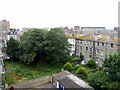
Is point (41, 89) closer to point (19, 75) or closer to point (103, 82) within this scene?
point (19, 75)

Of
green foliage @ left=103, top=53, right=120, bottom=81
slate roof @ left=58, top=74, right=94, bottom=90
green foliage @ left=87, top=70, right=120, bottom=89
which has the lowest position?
slate roof @ left=58, top=74, right=94, bottom=90

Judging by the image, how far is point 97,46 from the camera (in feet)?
50.4

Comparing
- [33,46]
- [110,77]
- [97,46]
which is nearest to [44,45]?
[33,46]

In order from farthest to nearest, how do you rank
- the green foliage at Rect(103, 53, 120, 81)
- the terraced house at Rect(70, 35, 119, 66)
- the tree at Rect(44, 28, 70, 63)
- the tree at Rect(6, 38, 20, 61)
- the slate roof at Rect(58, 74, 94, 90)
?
1. the tree at Rect(6, 38, 20, 61)
2. the terraced house at Rect(70, 35, 119, 66)
3. the tree at Rect(44, 28, 70, 63)
4. the slate roof at Rect(58, 74, 94, 90)
5. the green foliage at Rect(103, 53, 120, 81)

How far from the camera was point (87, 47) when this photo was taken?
672 inches

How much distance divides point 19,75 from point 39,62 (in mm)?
3917

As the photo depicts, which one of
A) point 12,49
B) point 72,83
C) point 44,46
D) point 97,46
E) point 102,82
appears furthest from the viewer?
point 12,49

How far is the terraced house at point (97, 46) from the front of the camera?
13.7m

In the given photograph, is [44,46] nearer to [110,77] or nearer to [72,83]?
[72,83]

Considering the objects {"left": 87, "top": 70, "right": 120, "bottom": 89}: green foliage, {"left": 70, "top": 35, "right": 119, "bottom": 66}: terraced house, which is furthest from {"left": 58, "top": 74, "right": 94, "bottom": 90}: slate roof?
{"left": 70, "top": 35, "right": 119, "bottom": 66}: terraced house

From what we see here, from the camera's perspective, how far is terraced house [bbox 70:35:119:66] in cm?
1368

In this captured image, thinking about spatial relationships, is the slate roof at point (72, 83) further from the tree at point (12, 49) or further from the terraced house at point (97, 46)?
the tree at point (12, 49)

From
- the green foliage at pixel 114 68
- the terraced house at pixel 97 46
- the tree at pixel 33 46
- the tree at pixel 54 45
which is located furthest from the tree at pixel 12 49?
the green foliage at pixel 114 68

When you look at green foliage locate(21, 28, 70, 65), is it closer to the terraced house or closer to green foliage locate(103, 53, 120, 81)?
the terraced house
